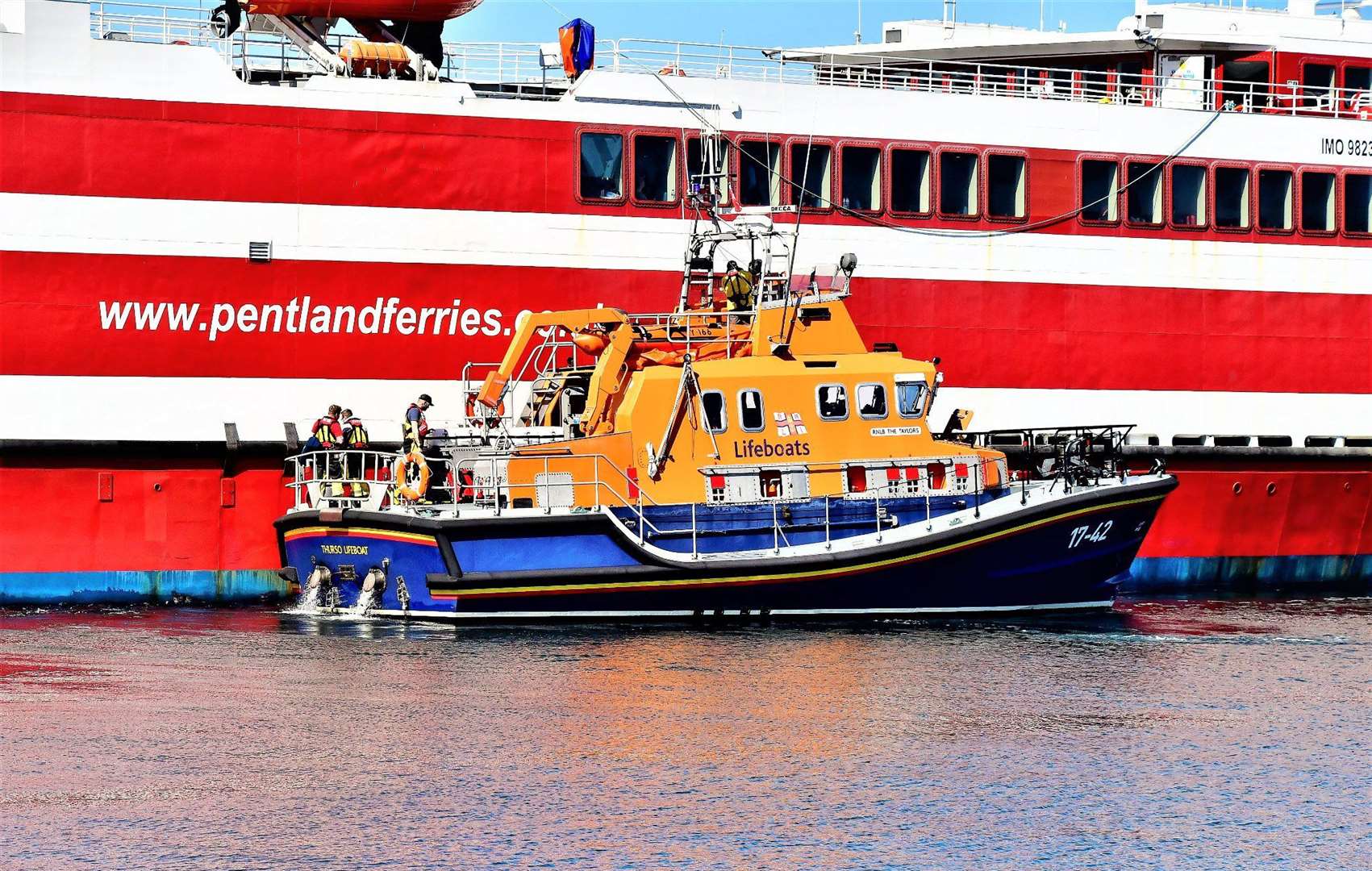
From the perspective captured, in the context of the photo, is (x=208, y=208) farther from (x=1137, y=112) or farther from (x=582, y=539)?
(x=1137, y=112)

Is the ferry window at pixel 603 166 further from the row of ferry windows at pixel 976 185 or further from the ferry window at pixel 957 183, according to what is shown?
the ferry window at pixel 957 183

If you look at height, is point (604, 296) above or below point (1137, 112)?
below

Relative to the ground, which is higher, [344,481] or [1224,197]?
[1224,197]

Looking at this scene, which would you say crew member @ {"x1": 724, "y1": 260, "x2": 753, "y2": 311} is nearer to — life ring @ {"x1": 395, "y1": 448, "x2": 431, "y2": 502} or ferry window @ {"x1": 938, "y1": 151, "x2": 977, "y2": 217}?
life ring @ {"x1": 395, "y1": 448, "x2": 431, "y2": 502}

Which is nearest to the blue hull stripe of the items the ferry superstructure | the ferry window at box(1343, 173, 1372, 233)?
the ferry superstructure

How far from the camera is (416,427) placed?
18.6 m

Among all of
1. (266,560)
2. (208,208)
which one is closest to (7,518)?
(266,560)

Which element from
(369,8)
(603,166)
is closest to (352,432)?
(603,166)

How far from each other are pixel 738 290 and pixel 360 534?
4.93 meters

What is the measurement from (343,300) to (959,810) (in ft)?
40.2

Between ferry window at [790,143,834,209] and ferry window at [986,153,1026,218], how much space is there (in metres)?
2.24

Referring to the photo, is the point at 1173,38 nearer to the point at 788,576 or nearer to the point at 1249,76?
the point at 1249,76

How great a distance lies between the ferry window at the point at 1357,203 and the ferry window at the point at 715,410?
37.0 ft

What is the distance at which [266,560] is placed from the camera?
20.4 meters
